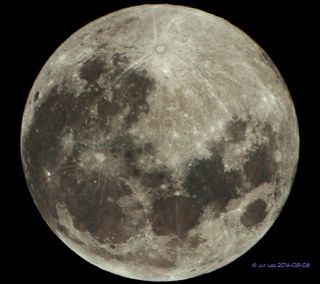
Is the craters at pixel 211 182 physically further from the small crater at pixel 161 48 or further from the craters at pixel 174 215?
the small crater at pixel 161 48

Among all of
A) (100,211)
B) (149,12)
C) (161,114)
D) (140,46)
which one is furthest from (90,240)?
(149,12)

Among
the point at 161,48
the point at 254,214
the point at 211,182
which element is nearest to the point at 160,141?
the point at 211,182

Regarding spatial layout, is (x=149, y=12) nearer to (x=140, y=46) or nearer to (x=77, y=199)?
(x=140, y=46)

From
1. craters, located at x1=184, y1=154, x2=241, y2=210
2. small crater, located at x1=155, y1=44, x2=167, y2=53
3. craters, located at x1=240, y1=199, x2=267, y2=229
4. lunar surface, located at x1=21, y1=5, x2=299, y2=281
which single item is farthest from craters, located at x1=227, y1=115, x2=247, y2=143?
small crater, located at x1=155, y1=44, x2=167, y2=53

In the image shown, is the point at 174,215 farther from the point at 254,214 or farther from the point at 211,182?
the point at 254,214

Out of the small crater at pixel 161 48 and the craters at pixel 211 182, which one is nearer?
the craters at pixel 211 182

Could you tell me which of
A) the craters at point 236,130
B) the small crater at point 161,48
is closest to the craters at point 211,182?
the craters at point 236,130
